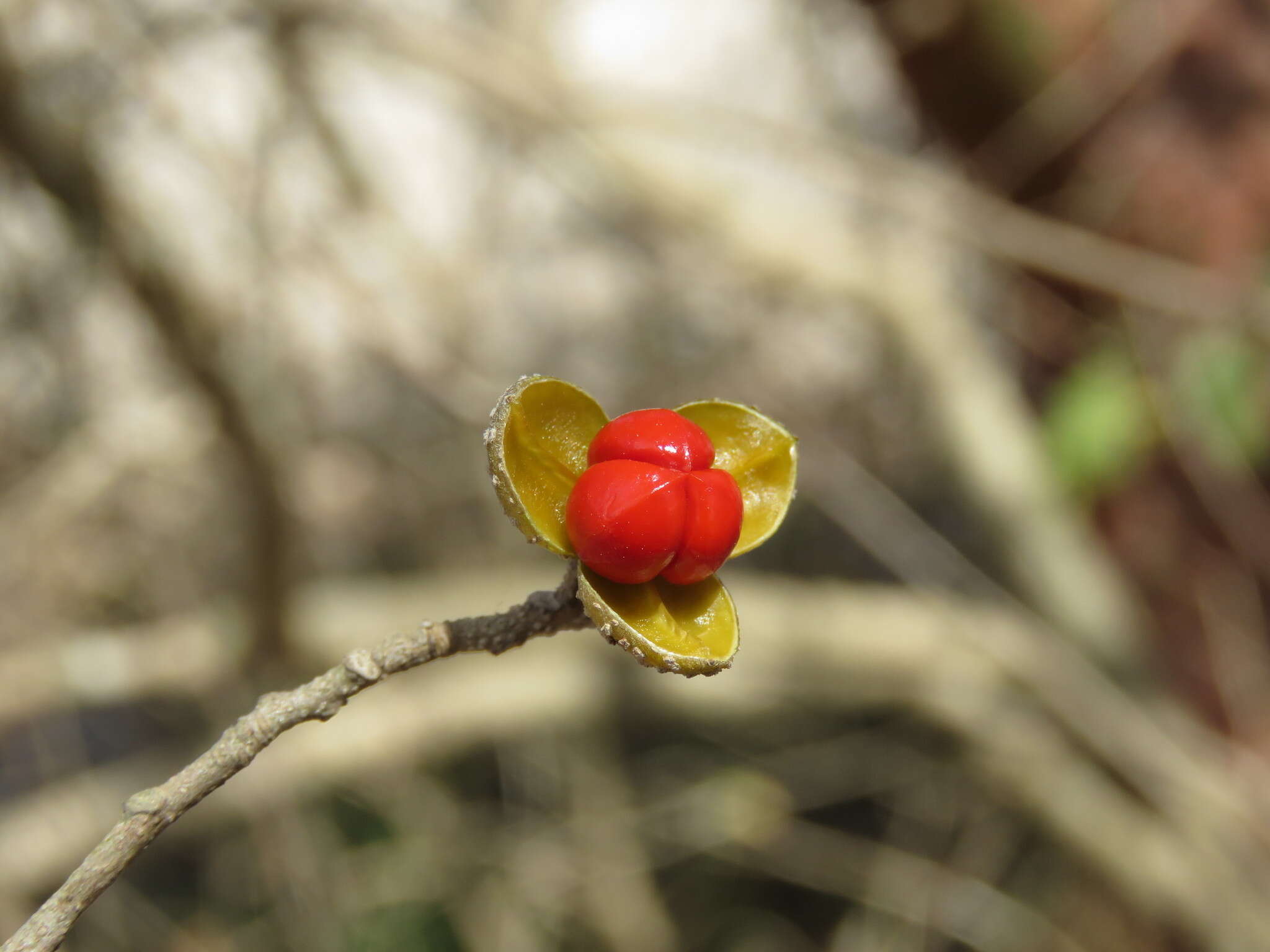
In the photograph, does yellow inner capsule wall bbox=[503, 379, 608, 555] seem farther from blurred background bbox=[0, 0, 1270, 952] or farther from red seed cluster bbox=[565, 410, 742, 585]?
blurred background bbox=[0, 0, 1270, 952]

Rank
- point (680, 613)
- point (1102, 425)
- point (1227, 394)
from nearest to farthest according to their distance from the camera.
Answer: point (680, 613), point (1227, 394), point (1102, 425)

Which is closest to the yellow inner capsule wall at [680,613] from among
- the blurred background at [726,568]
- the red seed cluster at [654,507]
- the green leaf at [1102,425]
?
the red seed cluster at [654,507]

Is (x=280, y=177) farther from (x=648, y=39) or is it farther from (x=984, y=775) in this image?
(x=984, y=775)

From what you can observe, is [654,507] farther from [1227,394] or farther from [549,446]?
[1227,394]

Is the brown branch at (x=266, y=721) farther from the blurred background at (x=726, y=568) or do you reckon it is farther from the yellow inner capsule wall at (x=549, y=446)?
the blurred background at (x=726, y=568)

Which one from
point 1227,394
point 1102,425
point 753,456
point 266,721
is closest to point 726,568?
point 1102,425

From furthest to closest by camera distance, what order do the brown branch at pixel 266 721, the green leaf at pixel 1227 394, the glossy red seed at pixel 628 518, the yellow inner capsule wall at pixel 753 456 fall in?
the green leaf at pixel 1227 394 < the yellow inner capsule wall at pixel 753 456 < the glossy red seed at pixel 628 518 < the brown branch at pixel 266 721

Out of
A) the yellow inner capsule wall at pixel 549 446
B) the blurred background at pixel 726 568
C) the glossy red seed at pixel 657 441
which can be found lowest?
the blurred background at pixel 726 568
